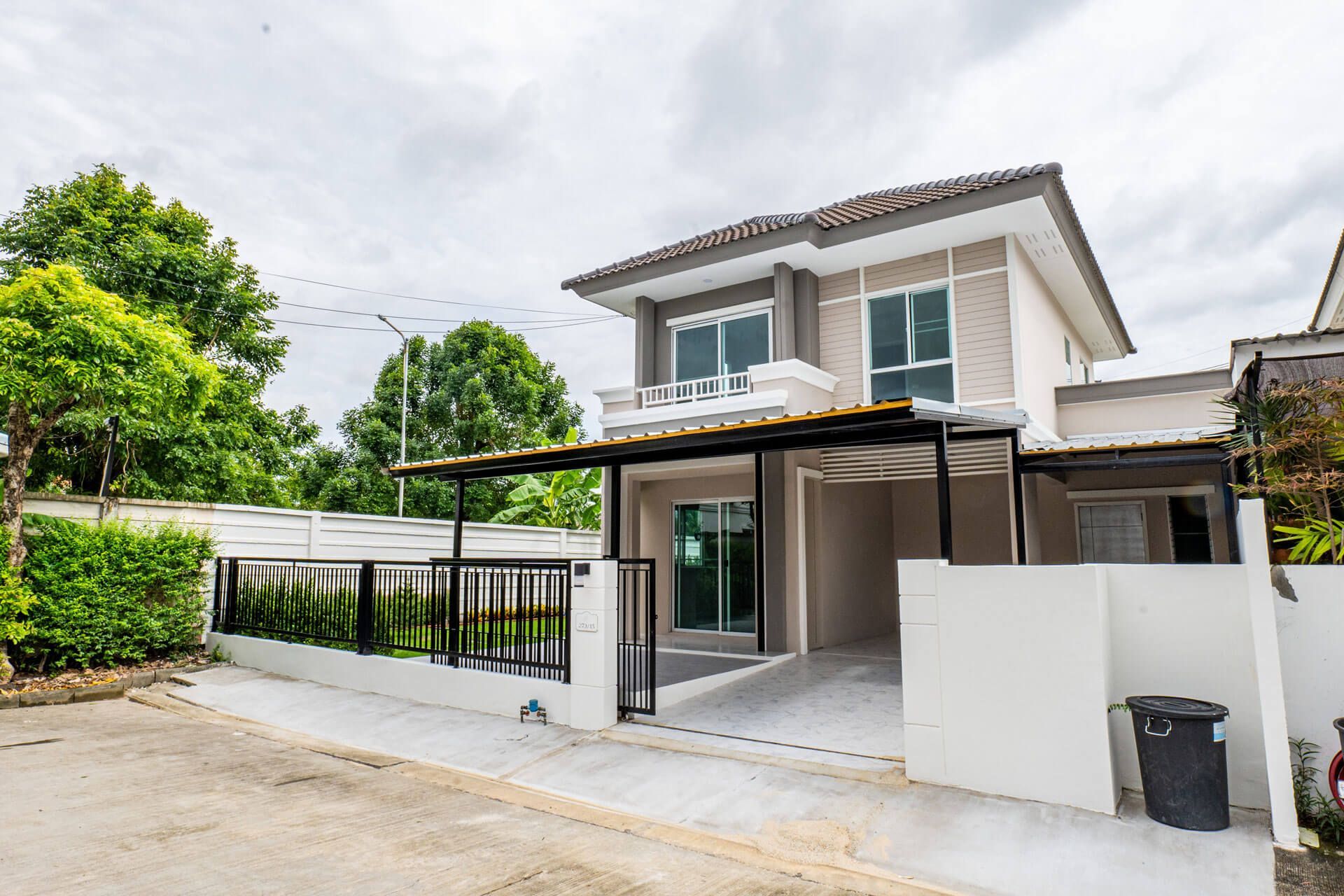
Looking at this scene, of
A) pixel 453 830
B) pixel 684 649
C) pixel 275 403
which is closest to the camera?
pixel 453 830

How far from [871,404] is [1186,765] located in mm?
5469

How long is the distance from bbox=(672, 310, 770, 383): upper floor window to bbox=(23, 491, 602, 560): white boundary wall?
5428 mm

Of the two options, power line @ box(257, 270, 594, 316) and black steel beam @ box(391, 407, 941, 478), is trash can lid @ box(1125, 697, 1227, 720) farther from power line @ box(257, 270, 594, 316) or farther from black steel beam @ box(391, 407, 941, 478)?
power line @ box(257, 270, 594, 316)

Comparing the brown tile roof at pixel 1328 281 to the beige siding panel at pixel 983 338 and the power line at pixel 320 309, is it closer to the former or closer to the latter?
the beige siding panel at pixel 983 338

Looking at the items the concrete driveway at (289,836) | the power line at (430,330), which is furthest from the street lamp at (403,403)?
the concrete driveway at (289,836)

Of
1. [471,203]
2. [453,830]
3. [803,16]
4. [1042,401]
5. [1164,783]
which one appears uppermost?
[471,203]

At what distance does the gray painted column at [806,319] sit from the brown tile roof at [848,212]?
95cm

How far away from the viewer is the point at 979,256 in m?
10.2

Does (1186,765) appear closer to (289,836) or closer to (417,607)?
(289,836)

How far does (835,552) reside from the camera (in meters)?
11.2

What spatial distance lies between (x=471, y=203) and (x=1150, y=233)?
23739mm

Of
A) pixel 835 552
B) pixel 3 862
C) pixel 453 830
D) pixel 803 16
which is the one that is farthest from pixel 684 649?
pixel 803 16

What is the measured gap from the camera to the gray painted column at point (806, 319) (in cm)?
1109

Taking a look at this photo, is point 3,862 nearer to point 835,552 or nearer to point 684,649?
point 684,649
